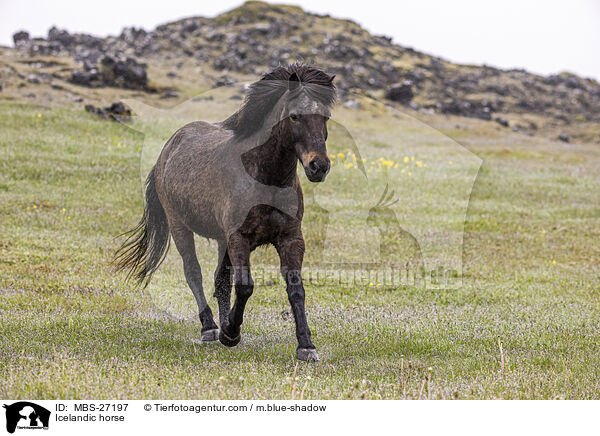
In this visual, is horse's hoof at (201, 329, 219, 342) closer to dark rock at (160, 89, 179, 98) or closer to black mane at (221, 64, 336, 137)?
black mane at (221, 64, 336, 137)

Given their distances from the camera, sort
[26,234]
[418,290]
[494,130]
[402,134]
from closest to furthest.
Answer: [418,290] → [26,234] → [402,134] → [494,130]

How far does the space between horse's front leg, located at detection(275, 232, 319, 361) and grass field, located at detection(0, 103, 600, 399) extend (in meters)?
0.22

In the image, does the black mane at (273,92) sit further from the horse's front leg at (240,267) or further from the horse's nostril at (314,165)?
the horse's front leg at (240,267)

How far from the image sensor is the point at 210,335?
28.7 ft

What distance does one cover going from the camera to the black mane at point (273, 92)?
7.02 metres

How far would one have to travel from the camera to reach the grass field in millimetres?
6410

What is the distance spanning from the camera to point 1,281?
37.7ft

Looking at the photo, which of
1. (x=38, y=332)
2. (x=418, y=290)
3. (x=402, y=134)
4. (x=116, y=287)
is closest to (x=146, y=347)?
(x=38, y=332)

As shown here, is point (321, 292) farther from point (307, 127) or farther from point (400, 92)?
point (400, 92)

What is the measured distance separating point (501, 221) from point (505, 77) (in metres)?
113

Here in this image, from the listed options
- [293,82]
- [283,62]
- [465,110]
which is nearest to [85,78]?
[293,82]
